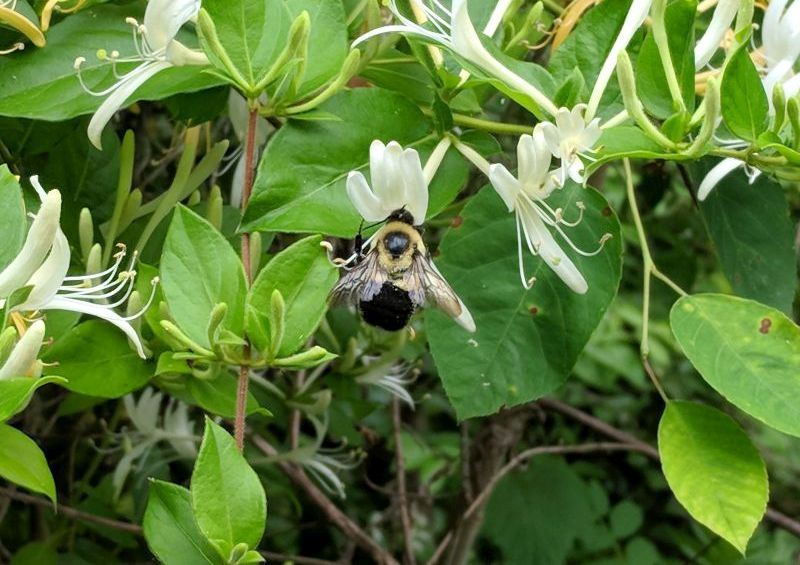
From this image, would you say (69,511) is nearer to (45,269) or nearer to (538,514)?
(45,269)

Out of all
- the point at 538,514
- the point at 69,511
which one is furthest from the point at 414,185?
the point at 538,514

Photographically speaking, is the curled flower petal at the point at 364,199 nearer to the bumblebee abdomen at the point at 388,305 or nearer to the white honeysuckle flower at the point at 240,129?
the bumblebee abdomen at the point at 388,305

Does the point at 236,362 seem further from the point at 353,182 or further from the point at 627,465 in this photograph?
the point at 627,465

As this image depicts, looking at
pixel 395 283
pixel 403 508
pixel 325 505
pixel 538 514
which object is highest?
pixel 395 283

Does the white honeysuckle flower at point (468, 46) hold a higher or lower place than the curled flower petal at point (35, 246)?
higher

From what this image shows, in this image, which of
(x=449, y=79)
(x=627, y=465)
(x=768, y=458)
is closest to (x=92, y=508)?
(x=449, y=79)

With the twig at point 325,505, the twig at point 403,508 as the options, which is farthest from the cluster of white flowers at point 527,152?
the twig at point 403,508

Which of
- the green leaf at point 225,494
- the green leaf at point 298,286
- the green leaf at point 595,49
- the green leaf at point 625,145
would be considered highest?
the green leaf at point 595,49
